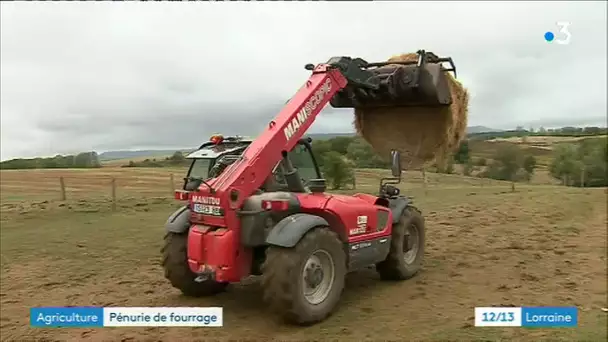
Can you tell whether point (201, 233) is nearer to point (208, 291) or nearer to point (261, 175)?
point (261, 175)

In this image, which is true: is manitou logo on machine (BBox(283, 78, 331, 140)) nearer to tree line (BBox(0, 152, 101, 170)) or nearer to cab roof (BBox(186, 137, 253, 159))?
cab roof (BBox(186, 137, 253, 159))

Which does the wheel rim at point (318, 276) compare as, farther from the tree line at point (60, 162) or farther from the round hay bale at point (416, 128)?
the tree line at point (60, 162)

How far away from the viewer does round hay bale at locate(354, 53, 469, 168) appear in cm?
881

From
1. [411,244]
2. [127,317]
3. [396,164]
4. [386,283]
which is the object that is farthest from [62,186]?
[396,164]

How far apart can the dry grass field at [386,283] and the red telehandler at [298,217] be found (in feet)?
1.23

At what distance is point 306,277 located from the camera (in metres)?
6.41

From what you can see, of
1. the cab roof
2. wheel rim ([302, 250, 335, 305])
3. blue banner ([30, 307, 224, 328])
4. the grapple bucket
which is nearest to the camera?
wheel rim ([302, 250, 335, 305])

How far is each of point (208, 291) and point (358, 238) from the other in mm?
1872

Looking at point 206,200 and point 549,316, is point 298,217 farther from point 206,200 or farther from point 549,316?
point 549,316

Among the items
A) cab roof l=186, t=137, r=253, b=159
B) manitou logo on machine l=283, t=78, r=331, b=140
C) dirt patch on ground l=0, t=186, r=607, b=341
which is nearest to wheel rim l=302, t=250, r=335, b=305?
dirt patch on ground l=0, t=186, r=607, b=341

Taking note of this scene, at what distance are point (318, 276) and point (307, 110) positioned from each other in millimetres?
1909

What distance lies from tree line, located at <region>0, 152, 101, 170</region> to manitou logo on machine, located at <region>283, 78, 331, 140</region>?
1191cm

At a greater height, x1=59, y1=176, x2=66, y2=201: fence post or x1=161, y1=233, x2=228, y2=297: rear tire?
x1=59, y1=176, x2=66, y2=201: fence post

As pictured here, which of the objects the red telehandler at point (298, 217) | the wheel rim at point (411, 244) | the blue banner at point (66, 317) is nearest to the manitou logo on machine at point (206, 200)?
the red telehandler at point (298, 217)
